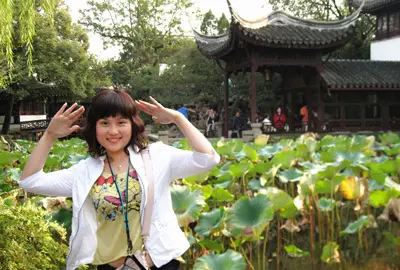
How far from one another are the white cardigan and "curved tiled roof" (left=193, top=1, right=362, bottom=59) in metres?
Answer: 10.2

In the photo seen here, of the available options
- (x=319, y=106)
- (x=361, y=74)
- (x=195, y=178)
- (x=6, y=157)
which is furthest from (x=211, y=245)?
(x=361, y=74)

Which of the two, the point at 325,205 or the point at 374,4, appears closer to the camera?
the point at 325,205

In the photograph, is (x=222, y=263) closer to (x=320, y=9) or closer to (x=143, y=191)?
(x=143, y=191)

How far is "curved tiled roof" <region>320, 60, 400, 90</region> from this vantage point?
1321 centimetres

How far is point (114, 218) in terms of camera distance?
1.69m

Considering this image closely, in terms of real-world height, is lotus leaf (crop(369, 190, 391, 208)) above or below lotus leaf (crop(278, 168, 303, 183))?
below

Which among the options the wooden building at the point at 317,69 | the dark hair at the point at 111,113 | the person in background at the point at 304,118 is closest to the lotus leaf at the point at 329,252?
the dark hair at the point at 111,113

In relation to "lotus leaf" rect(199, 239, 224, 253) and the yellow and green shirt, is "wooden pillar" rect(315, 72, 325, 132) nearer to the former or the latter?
"lotus leaf" rect(199, 239, 224, 253)

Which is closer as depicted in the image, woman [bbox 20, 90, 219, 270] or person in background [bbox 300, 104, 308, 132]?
woman [bbox 20, 90, 219, 270]

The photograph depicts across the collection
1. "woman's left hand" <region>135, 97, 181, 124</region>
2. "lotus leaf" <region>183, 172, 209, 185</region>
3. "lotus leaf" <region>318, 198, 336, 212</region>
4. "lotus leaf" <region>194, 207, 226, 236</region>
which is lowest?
"lotus leaf" <region>318, 198, 336, 212</region>

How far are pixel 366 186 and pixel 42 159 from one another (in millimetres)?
2951

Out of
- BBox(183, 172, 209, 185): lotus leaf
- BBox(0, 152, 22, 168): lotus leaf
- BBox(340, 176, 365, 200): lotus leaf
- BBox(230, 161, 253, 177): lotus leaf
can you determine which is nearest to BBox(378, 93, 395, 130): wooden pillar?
BBox(230, 161, 253, 177): lotus leaf

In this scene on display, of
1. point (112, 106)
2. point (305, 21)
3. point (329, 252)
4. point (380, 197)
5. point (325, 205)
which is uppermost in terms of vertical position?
point (305, 21)

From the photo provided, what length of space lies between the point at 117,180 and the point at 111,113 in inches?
9.5
